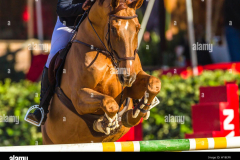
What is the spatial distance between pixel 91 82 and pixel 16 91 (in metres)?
3.34

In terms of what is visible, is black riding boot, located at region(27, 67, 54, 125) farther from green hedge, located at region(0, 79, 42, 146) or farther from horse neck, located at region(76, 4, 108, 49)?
green hedge, located at region(0, 79, 42, 146)

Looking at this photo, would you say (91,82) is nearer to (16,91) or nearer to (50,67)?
(50,67)

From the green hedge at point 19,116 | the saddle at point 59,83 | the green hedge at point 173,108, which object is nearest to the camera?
the saddle at point 59,83

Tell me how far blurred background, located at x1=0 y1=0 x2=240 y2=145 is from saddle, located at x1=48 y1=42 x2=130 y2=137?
1.17 m

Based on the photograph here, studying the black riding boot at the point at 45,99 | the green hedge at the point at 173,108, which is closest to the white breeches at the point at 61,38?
the black riding boot at the point at 45,99

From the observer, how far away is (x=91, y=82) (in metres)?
3.73

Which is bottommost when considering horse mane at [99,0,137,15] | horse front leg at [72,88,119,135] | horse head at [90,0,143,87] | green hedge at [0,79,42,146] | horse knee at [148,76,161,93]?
green hedge at [0,79,42,146]

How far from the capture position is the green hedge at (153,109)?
21.6 ft

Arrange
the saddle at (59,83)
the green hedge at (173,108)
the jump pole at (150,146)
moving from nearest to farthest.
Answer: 1. the jump pole at (150,146)
2. the saddle at (59,83)
3. the green hedge at (173,108)

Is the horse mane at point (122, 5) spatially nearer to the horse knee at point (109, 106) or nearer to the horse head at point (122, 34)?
the horse head at point (122, 34)

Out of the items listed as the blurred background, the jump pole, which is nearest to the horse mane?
the jump pole

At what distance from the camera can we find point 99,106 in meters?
3.55

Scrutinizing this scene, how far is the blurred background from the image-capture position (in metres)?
6.66

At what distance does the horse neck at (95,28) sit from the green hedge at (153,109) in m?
2.85
